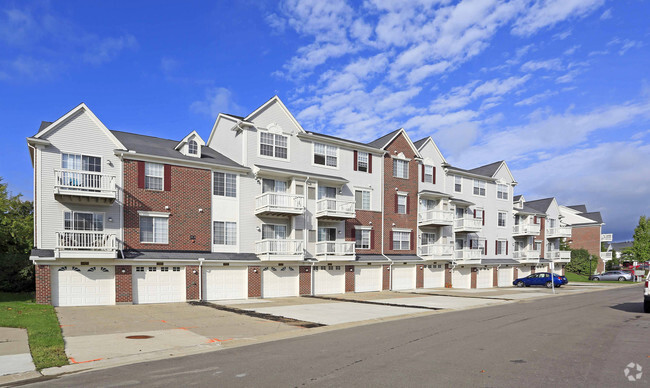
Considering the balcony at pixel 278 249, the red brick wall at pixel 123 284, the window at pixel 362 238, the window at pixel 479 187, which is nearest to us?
the red brick wall at pixel 123 284

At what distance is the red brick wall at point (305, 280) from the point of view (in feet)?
100

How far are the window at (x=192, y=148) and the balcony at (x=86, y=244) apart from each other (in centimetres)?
726

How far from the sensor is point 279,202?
1120 inches

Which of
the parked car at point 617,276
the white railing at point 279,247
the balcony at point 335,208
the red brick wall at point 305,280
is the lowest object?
the parked car at point 617,276

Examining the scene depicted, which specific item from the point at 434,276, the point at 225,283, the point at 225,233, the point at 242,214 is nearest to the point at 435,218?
the point at 434,276

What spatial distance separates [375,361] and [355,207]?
80.6 ft

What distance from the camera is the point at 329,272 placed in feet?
106

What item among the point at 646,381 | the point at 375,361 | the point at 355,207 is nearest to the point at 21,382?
the point at 375,361

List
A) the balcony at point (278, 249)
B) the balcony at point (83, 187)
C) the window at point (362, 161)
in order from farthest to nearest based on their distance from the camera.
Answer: the window at point (362, 161) → the balcony at point (278, 249) → the balcony at point (83, 187)

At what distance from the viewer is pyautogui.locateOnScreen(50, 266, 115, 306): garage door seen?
72.8 feet

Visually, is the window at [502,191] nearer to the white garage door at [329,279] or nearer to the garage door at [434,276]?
the garage door at [434,276]

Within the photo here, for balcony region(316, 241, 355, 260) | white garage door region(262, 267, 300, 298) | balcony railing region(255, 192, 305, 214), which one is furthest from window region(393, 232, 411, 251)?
balcony railing region(255, 192, 305, 214)

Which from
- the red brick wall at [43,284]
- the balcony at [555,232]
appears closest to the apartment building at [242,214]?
the red brick wall at [43,284]

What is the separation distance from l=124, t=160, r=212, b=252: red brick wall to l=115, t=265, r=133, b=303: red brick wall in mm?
1329
